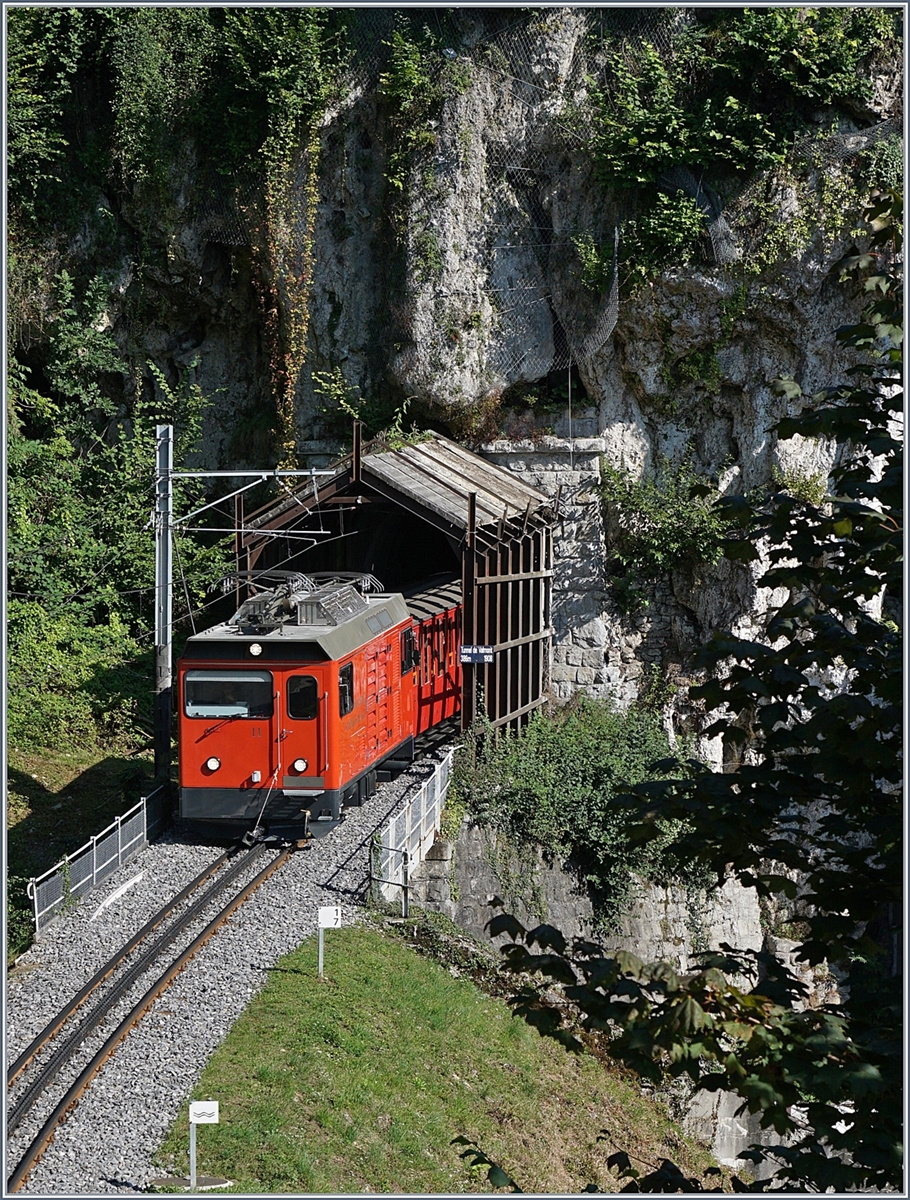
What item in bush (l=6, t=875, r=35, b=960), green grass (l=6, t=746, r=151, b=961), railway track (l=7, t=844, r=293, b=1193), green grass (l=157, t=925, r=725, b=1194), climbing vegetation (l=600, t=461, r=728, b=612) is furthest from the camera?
climbing vegetation (l=600, t=461, r=728, b=612)

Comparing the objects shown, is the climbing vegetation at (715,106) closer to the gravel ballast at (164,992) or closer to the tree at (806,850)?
the gravel ballast at (164,992)

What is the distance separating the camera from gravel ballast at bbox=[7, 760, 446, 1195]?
29.3ft

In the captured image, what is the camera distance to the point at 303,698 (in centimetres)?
1455

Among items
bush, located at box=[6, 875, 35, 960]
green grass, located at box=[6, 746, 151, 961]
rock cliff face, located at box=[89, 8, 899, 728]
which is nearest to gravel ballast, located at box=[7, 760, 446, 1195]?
bush, located at box=[6, 875, 35, 960]

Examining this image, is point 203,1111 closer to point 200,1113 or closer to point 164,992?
point 200,1113

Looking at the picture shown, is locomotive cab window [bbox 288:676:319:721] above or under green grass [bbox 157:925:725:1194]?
above

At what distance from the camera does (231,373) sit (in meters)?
28.1

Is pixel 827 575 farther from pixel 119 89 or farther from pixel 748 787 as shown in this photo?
pixel 119 89

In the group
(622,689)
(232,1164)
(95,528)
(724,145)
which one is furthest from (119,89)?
(232,1164)

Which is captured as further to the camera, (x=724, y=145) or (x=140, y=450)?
(x=140, y=450)

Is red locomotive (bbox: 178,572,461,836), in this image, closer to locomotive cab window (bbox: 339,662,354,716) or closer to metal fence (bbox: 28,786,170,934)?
locomotive cab window (bbox: 339,662,354,716)

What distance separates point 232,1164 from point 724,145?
66.9ft

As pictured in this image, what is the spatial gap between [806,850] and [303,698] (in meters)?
9.40

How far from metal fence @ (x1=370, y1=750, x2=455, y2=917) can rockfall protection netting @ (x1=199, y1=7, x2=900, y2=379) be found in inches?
427
